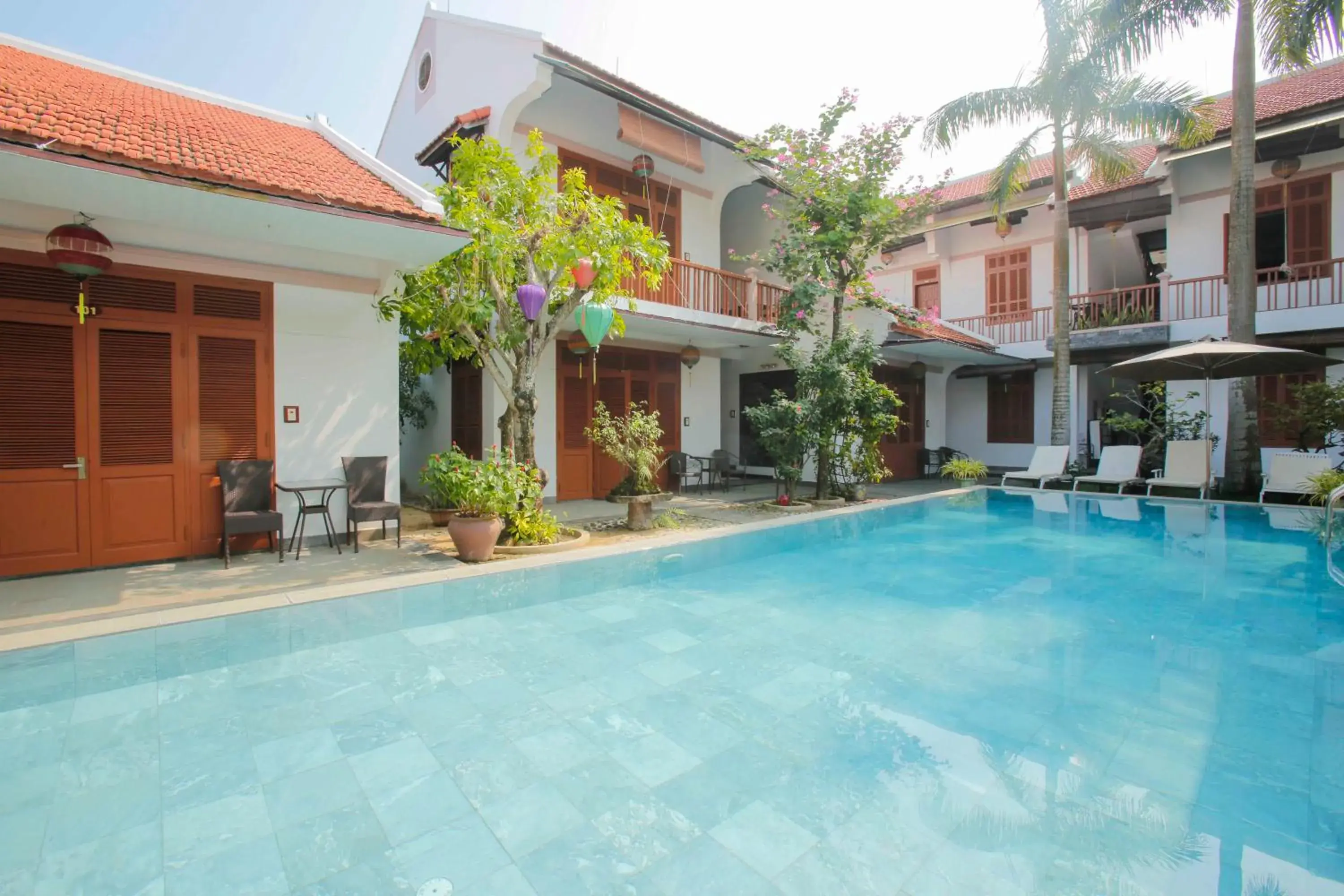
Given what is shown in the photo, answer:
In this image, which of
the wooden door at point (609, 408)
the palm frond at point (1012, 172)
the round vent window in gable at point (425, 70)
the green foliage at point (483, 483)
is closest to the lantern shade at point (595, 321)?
the green foliage at point (483, 483)

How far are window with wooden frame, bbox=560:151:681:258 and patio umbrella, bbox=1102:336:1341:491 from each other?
8.76 m

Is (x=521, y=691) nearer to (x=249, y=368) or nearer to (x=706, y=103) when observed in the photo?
(x=249, y=368)

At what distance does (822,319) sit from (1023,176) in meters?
6.95

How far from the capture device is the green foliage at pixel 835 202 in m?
11.5

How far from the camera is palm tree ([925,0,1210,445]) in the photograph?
12.9 m

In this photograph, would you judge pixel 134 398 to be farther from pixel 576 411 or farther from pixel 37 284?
pixel 576 411

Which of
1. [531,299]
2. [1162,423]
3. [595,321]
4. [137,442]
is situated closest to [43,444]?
[137,442]

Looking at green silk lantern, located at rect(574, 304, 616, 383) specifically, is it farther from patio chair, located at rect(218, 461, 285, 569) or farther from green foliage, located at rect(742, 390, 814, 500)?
green foliage, located at rect(742, 390, 814, 500)

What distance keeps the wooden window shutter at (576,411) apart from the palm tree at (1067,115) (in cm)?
990

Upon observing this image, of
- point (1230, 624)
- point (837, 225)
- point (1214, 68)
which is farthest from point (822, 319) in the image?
point (1214, 68)

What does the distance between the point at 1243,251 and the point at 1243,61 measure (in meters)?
3.21

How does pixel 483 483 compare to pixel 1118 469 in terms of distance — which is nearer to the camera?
pixel 483 483

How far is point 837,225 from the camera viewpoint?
11.5 meters

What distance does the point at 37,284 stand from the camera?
6.23 m
